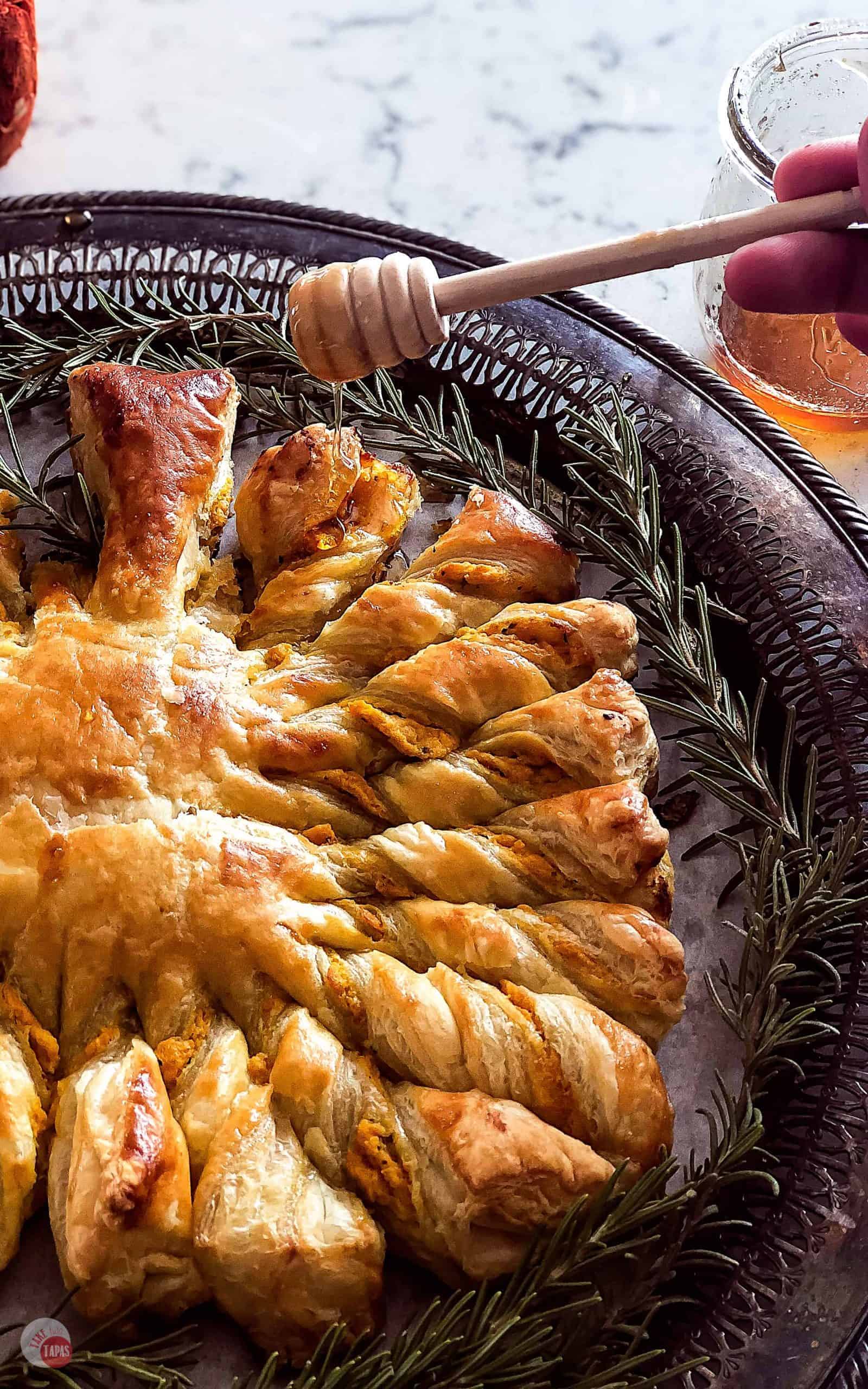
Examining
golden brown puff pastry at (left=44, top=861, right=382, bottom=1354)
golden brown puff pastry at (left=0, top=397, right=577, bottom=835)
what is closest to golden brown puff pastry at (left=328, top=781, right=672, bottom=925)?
golden brown puff pastry at (left=0, top=397, right=577, bottom=835)

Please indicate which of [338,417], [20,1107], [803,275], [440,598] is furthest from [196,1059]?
[803,275]

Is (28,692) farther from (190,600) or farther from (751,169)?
(751,169)

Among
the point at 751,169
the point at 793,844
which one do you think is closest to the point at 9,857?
the point at 793,844

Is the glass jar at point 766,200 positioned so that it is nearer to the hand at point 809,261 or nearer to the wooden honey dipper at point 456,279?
the hand at point 809,261

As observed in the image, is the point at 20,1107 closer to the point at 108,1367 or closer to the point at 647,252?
the point at 108,1367

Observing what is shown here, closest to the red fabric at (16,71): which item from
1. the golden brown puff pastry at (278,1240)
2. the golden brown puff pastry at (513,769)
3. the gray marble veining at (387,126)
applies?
the gray marble veining at (387,126)

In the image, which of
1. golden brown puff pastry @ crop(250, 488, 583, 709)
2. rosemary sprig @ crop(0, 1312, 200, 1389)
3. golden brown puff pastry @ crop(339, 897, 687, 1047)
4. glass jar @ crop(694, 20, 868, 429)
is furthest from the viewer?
glass jar @ crop(694, 20, 868, 429)

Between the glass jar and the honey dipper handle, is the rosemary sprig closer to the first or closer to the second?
the honey dipper handle
